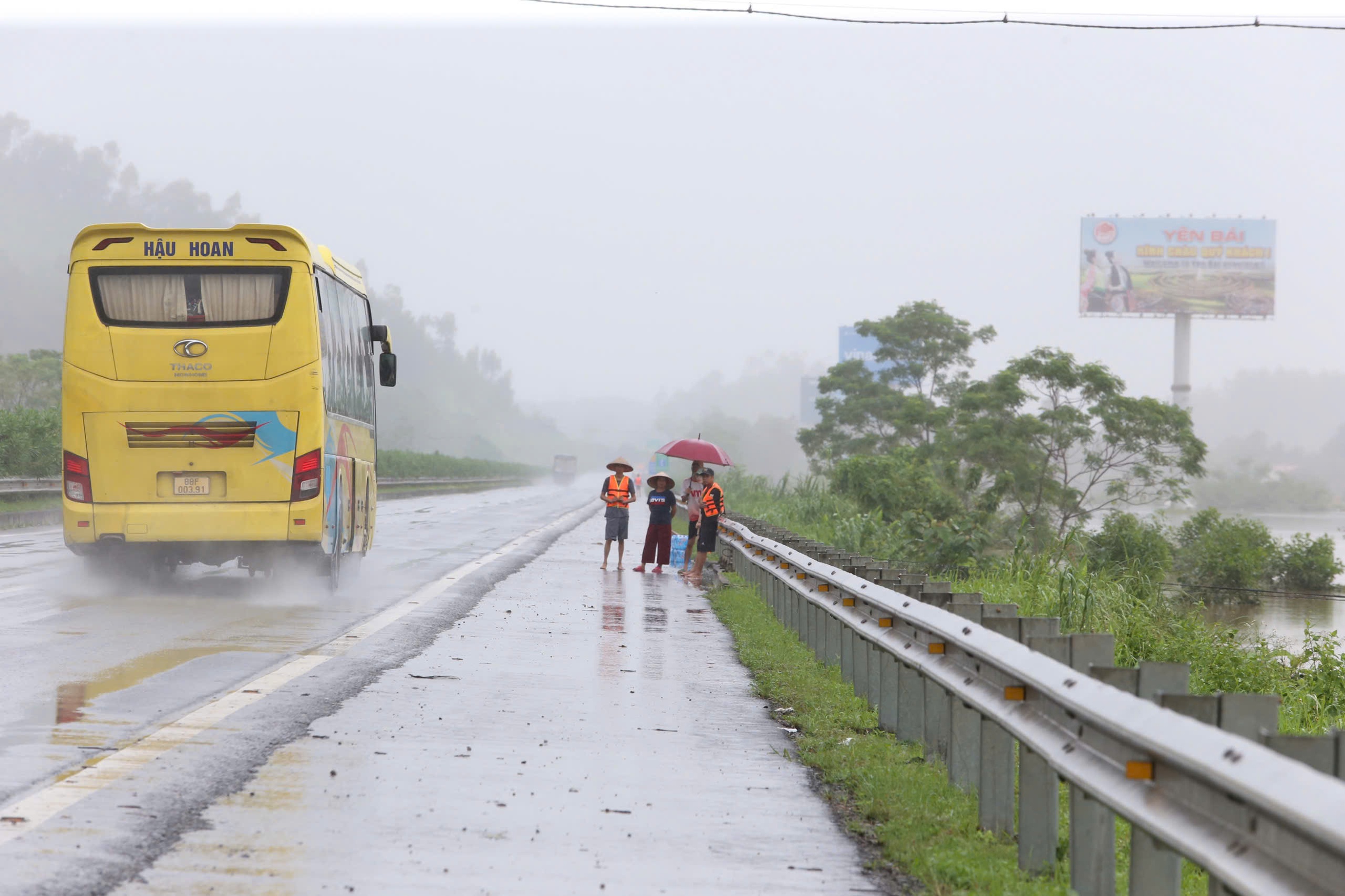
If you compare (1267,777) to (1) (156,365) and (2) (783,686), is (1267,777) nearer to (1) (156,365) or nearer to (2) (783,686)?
(2) (783,686)

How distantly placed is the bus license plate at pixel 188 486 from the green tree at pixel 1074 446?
36.8 m

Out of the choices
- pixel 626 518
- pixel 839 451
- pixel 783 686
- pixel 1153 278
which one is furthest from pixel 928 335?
pixel 783 686

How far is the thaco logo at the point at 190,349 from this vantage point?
1490 cm

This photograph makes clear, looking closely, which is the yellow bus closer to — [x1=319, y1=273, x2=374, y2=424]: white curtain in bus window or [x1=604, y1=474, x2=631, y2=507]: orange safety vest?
[x1=319, y1=273, x2=374, y2=424]: white curtain in bus window

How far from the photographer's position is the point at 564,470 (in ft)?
449

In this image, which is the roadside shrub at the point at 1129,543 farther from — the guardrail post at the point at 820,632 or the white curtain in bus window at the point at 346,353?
the guardrail post at the point at 820,632

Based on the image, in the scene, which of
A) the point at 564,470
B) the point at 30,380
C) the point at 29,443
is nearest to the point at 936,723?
the point at 29,443

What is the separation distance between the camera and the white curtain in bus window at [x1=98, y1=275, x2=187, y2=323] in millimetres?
14930

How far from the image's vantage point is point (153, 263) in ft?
49.0

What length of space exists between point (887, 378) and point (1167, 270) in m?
25.7

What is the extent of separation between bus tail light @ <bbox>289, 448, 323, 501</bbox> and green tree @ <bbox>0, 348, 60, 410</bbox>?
220ft

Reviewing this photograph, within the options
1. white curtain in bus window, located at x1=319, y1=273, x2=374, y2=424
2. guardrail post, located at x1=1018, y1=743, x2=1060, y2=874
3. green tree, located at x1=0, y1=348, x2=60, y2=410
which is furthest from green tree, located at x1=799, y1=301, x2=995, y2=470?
guardrail post, located at x1=1018, y1=743, x2=1060, y2=874

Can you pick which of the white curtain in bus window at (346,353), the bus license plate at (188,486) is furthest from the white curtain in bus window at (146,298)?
the bus license plate at (188,486)

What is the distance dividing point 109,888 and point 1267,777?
351cm
